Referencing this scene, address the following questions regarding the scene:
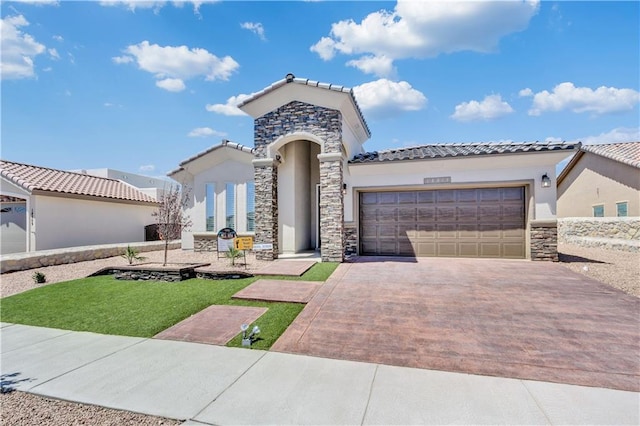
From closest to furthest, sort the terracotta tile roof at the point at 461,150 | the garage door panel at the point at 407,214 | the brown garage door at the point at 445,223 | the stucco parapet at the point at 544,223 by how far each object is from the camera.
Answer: the terracotta tile roof at the point at 461,150 < the stucco parapet at the point at 544,223 < the brown garage door at the point at 445,223 < the garage door panel at the point at 407,214

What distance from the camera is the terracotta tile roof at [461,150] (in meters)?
10.2

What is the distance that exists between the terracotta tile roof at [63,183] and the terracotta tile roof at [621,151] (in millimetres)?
28207

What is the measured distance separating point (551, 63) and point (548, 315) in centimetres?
1094

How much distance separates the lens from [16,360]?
4465 millimetres

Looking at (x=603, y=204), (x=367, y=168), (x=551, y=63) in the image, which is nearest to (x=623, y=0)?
(x=551, y=63)

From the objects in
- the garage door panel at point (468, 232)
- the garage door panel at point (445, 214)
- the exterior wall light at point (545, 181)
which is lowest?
the garage door panel at point (468, 232)

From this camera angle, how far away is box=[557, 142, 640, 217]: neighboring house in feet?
51.2

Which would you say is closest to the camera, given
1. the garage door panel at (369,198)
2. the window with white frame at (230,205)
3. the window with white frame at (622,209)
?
the garage door panel at (369,198)

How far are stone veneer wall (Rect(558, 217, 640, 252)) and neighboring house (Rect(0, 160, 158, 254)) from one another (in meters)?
27.4

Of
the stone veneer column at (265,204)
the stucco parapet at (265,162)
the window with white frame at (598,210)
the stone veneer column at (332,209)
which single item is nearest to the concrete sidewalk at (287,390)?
the stone veneer column at (332,209)

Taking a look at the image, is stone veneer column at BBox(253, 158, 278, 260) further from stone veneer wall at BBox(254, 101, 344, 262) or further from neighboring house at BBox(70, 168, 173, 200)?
neighboring house at BBox(70, 168, 173, 200)

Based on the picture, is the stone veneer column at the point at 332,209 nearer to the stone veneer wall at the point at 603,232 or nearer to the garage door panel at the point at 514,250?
the garage door panel at the point at 514,250

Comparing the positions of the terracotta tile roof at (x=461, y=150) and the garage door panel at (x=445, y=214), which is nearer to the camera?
the terracotta tile roof at (x=461, y=150)

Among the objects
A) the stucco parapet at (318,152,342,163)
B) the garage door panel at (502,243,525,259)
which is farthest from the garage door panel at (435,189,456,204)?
the stucco parapet at (318,152,342,163)
